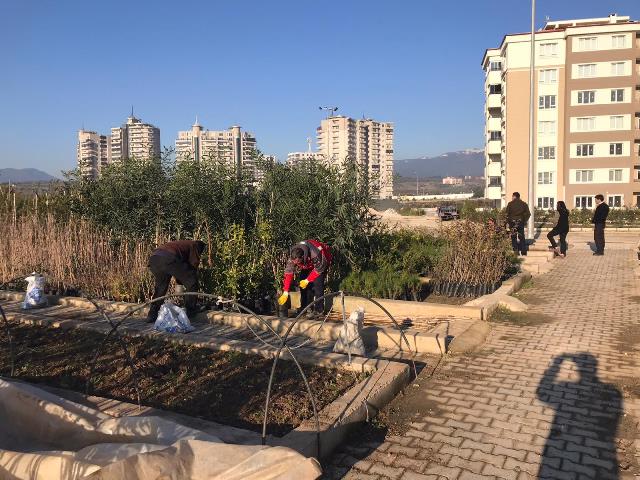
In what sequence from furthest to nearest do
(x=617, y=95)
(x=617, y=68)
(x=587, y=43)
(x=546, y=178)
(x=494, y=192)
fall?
1. (x=494, y=192)
2. (x=546, y=178)
3. (x=587, y=43)
4. (x=617, y=95)
5. (x=617, y=68)

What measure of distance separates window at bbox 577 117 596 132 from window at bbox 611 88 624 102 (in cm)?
259

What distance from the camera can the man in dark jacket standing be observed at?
1543 cm

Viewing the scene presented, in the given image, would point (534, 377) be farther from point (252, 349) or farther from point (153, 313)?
point (153, 313)

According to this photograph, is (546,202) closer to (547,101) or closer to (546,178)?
(546,178)

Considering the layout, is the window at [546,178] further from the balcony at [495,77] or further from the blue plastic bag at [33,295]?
the blue plastic bag at [33,295]

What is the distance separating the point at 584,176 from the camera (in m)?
57.8

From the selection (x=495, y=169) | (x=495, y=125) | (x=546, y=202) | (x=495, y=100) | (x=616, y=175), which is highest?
(x=495, y=100)

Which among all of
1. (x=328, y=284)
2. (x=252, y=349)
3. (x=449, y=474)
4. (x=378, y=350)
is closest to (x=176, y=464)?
(x=449, y=474)

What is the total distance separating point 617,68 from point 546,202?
1479cm

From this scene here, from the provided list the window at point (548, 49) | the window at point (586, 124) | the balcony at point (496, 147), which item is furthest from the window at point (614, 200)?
the window at point (548, 49)

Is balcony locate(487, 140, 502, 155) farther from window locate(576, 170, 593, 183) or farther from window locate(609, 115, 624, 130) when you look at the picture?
window locate(609, 115, 624, 130)

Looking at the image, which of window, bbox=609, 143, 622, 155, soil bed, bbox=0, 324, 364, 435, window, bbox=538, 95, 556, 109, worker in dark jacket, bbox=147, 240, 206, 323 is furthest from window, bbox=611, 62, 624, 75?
soil bed, bbox=0, 324, 364, 435

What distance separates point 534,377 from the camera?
5.66 m

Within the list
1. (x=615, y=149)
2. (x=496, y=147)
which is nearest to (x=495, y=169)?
(x=496, y=147)
